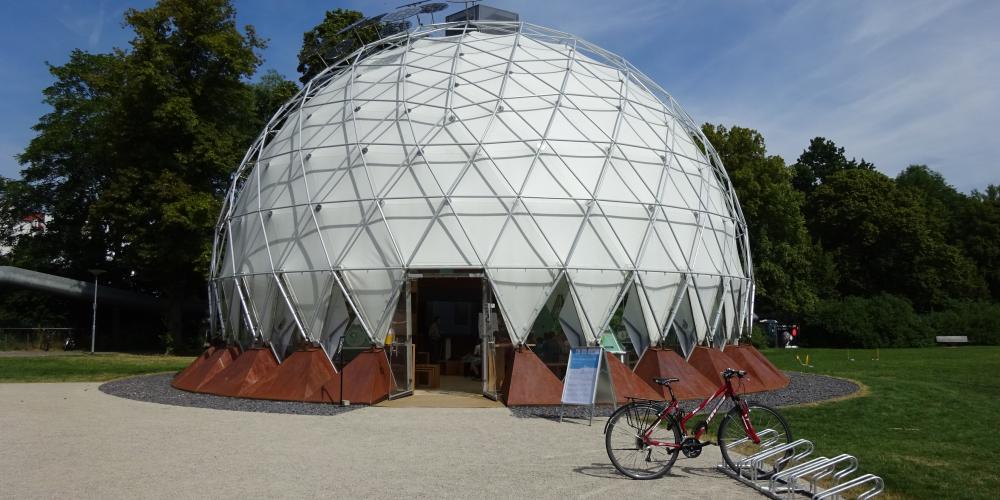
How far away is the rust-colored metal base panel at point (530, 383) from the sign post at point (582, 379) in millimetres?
1288

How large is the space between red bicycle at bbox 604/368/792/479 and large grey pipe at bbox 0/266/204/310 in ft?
125

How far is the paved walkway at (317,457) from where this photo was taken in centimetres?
824

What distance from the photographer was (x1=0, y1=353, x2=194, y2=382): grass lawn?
2334cm

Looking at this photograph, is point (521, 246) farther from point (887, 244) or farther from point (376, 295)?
point (887, 244)

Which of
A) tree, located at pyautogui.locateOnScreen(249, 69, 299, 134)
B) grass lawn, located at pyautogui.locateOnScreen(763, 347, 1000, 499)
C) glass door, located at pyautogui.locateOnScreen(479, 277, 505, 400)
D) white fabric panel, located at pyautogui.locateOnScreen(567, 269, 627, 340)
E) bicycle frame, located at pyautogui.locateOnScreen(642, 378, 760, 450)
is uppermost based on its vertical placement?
tree, located at pyautogui.locateOnScreen(249, 69, 299, 134)

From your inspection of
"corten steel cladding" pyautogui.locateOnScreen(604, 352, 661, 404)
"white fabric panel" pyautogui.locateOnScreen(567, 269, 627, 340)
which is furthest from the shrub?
"corten steel cladding" pyautogui.locateOnScreen(604, 352, 661, 404)

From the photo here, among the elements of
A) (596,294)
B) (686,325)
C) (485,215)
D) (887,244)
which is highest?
(887,244)

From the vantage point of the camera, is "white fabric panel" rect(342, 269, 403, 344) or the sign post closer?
the sign post

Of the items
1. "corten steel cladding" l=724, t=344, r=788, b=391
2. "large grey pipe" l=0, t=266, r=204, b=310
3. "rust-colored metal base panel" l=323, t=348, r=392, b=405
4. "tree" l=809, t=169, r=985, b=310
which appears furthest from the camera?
"tree" l=809, t=169, r=985, b=310

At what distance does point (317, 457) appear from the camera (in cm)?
1006

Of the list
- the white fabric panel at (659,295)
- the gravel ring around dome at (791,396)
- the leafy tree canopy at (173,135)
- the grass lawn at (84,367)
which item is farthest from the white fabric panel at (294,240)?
the leafy tree canopy at (173,135)

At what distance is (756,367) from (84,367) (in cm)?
2401

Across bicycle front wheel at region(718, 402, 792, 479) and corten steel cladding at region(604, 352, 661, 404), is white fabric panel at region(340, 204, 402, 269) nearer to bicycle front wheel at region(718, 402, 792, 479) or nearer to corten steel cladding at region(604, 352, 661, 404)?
corten steel cladding at region(604, 352, 661, 404)

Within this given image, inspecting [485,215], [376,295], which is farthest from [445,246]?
[376,295]
